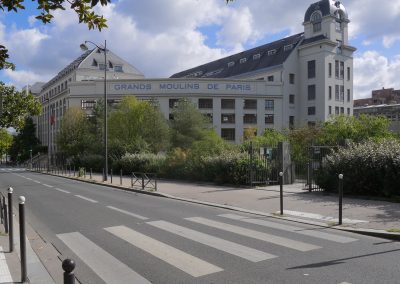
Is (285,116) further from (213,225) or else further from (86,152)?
(213,225)

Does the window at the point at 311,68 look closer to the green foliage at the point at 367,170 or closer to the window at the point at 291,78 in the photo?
the window at the point at 291,78

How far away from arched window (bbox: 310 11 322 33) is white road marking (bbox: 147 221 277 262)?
7624 centimetres

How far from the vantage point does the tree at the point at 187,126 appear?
5944 cm

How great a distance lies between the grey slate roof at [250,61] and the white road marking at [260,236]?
74406 millimetres

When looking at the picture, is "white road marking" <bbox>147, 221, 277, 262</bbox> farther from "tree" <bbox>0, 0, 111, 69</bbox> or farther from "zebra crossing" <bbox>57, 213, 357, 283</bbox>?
"tree" <bbox>0, 0, 111, 69</bbox>

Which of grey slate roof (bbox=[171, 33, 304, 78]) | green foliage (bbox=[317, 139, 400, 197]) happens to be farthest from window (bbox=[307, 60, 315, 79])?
green foliage (bbox=[317, 139, 400, 197])

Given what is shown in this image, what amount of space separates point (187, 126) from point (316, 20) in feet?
120

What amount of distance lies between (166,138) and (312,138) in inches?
929

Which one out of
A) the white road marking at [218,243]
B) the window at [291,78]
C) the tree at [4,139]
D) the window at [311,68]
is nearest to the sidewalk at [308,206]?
the white road marking at [218,243]

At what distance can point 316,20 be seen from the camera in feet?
263

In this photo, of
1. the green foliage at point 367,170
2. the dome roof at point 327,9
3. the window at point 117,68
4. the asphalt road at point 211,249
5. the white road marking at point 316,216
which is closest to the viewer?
the asphalt road at point 211,249

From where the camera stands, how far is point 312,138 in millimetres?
29922

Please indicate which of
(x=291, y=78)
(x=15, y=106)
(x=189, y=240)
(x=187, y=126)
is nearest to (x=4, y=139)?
(x=15, y=106)

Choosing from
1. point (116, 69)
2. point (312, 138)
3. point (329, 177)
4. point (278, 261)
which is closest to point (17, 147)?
point (116, 69)
